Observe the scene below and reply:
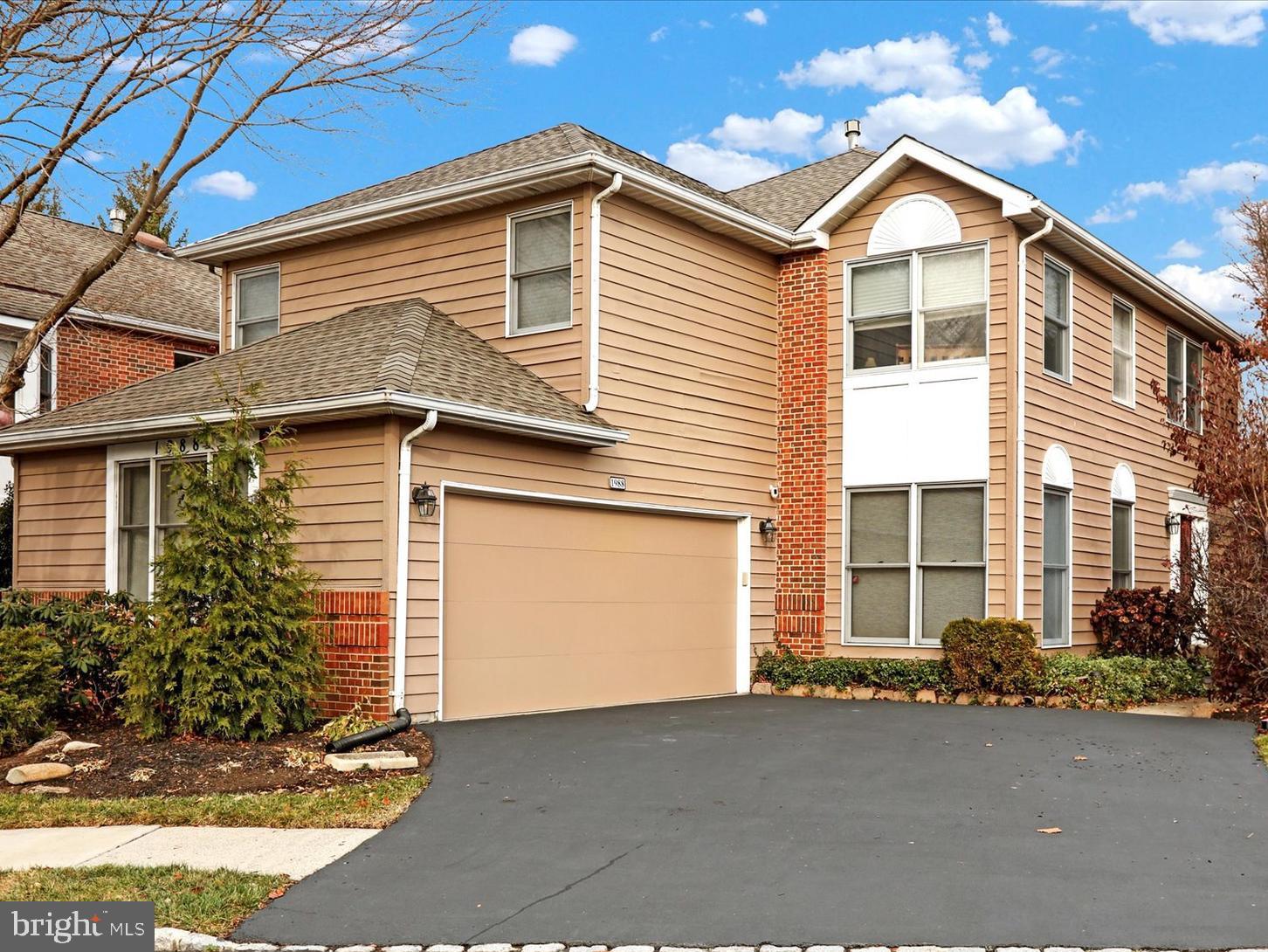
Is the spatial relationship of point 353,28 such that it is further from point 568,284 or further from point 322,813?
point 322,813

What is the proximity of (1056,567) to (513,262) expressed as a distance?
24.9 ft

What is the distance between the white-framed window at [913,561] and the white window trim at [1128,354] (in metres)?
4.03

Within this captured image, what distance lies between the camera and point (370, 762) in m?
9.79

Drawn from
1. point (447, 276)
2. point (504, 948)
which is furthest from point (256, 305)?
point (504, 948)

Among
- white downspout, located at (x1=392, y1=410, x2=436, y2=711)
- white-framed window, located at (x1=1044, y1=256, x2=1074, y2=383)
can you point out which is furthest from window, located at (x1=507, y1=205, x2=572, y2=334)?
white-framed window, located at (x1=1044, y1=256, x2=1074, y2=383)

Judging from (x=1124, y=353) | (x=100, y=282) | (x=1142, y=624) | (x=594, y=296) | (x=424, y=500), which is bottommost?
(x=1142, y=624)

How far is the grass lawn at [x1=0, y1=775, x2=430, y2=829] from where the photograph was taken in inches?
325

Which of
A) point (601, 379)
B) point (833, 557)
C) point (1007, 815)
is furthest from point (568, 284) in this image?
point (1007, 815)

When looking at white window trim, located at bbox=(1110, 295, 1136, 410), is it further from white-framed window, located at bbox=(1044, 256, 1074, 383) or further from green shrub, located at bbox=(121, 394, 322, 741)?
green shrub, located at bbox=(121, 394, 322, 741)

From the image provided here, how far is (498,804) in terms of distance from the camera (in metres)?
8.62

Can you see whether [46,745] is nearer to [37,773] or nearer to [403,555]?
[37,773]

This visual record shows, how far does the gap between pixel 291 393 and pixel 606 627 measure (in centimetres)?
434

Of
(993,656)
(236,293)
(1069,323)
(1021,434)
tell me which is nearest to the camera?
(993,656)

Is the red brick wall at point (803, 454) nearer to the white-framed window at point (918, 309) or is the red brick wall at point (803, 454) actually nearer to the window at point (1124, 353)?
the white-framed window at point (918, 309)
